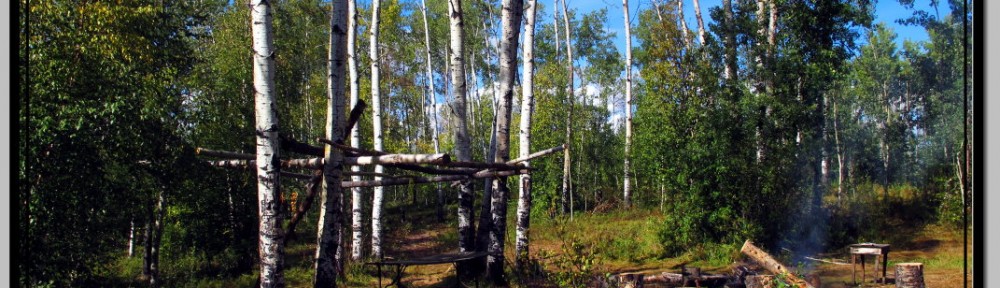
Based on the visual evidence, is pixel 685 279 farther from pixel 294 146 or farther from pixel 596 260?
pixel 294 146

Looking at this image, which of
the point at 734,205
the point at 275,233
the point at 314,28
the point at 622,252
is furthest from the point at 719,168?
the point at 314,28

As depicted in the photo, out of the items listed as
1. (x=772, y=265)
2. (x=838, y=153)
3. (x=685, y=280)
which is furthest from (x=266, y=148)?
(x=838, y=153)

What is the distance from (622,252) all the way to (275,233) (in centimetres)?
954

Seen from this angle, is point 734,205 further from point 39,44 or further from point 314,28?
point 314,28

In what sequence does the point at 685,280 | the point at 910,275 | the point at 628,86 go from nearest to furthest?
the point at 910,275, the point at 685,280, the point at 628,86

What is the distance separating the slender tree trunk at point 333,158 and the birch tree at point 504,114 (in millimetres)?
3092

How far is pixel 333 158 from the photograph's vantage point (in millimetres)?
6488

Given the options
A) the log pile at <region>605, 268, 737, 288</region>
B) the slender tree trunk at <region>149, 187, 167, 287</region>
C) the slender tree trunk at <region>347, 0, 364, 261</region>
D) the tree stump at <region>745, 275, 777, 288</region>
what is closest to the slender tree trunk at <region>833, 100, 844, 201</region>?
the log pile at <region>605, 268, 737, 288</region>

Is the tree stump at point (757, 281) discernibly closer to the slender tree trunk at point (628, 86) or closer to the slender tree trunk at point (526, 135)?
the slender tree trunk at point (526, 135)

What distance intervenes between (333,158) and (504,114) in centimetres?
362

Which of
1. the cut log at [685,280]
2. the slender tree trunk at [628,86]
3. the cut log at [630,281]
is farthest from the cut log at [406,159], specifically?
the slender tree trunk at [628,86]

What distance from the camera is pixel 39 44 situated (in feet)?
22.3

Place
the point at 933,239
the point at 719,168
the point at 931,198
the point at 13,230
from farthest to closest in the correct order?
the point at 719,168, the point at 933,239, the point at 931,198, the point at 13,230

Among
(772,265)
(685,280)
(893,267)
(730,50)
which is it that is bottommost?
(893,267)
